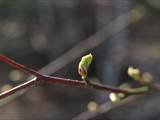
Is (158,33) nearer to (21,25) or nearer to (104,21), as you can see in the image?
(104,21)

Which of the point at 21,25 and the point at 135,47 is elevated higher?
the point at 21,25

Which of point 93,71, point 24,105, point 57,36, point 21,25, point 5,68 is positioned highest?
point 21,25

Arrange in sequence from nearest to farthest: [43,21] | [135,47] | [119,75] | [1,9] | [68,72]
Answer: [119,75] → [68,72] → [135,47] → [43,21] → [1,9]

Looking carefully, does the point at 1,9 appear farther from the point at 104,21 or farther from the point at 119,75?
the point at 119,75

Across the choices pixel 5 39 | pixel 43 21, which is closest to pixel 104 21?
pixel 43 21

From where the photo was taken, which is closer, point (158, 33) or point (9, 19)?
point (158, 33)

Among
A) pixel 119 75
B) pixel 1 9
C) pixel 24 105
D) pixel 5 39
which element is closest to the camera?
pixel 119 75
